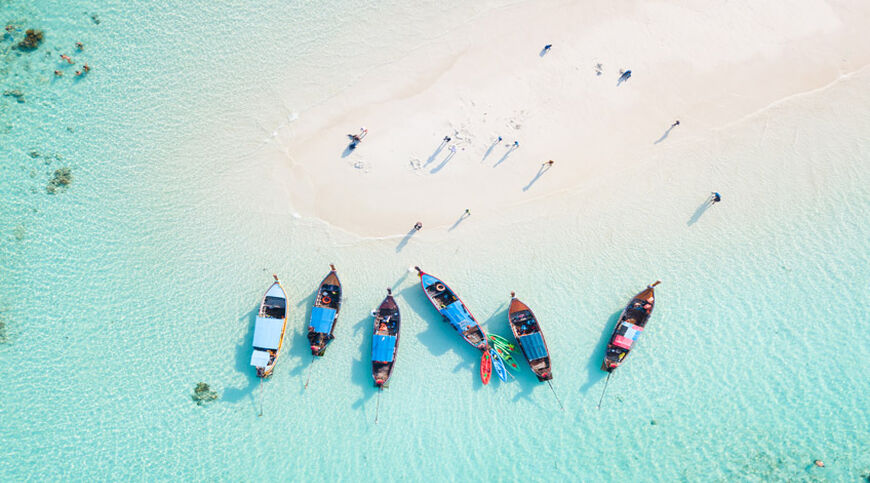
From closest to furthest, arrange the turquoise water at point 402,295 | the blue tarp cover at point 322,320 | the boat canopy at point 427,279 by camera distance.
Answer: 1. the blue tarp cover at point 322,320
2. the boat canopy at point 427,279
3. the turquoise water at point 402,295

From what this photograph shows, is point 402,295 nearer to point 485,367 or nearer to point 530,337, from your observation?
point 485,367

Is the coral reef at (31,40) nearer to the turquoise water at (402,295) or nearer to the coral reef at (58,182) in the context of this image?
the turquoise water at (402,295)

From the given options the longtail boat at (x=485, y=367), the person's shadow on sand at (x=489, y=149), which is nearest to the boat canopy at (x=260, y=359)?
the longtail boat at (x=485, y=367)

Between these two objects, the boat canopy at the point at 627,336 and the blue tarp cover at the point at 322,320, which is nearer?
the blue tarp cover at the point at 322,320

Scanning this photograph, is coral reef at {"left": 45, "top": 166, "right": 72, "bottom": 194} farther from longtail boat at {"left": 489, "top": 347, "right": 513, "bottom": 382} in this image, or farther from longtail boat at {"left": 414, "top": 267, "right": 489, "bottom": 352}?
longtail boat at {"left": 489, "top": 347, "right": 513, "bottom": 382}

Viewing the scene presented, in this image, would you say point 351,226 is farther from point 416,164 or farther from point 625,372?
point 625,372

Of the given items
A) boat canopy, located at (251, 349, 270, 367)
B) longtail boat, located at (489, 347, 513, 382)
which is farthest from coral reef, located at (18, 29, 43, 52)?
longtail boat, located at (489, 347, 513, 382)
